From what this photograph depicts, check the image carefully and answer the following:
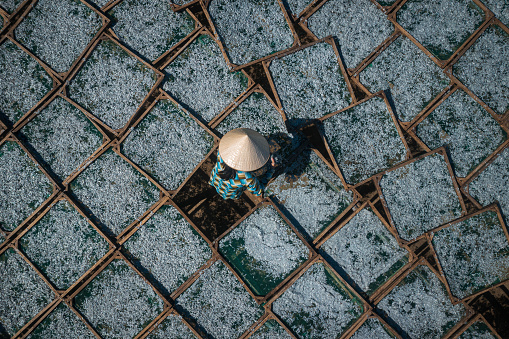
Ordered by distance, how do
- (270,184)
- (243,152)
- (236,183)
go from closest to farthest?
1. (243,152)
2. (236,183)
3. (270,184)

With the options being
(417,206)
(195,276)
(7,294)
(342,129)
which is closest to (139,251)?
(195,276)

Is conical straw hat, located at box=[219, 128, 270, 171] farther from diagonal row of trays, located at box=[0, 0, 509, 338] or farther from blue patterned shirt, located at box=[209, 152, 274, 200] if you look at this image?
diagonal row of trays, located at box=[0, 0, 509, 338]

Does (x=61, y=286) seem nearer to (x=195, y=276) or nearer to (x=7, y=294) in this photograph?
(x=7, y=294)

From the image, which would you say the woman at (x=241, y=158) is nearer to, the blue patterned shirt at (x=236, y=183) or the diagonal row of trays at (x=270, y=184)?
the blue patterned shirt at (x=236, y=183)

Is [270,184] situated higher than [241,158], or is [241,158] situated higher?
[241,158]

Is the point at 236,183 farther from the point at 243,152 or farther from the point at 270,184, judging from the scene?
the point at 270,184

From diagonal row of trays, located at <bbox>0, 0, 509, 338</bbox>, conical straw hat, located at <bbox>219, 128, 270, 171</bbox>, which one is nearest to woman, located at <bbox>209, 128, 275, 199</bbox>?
conical straw hat, located at <bbox>219, 128, 270, 171</bbox>

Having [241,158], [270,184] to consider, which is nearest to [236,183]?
[241,158]
